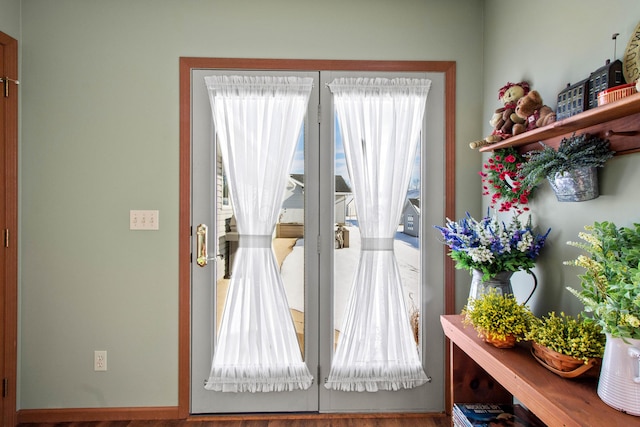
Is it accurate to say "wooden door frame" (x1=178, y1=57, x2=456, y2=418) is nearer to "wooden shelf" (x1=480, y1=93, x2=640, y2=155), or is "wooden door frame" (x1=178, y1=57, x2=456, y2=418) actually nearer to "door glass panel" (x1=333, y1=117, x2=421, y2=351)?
"door glass panel" (x1=333, y1=117, x2=421, y2=351)

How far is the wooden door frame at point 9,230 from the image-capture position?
222 centimetres

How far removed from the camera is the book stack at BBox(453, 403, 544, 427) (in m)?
1.70

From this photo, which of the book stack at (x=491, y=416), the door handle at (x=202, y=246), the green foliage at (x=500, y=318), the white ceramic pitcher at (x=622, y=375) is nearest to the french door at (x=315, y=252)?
the door handle at (x=202, y=246)

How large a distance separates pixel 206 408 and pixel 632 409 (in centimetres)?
210

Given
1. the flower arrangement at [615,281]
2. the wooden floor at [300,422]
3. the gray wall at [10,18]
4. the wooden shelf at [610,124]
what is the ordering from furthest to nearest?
the wooden floor at [300,422] < the gray wall at [10,18] < the wooden shelf at [610,124] < the flower arrangement at [615,281]

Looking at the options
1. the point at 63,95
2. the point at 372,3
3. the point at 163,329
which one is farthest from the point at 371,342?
the point at 63,95

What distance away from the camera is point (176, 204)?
2.35 metres

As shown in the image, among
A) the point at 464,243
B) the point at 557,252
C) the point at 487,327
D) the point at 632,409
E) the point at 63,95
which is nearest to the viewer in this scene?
the point at 632,409

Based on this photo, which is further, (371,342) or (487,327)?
(371,342)

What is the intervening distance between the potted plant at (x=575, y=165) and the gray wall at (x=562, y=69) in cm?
7

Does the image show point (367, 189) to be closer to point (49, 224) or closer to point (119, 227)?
point (119, 227)

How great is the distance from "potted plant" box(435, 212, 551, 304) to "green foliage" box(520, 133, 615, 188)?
1.11 feet

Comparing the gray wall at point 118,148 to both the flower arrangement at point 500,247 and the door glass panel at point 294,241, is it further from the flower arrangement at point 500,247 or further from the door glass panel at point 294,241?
the flower arrangement at point 500,247

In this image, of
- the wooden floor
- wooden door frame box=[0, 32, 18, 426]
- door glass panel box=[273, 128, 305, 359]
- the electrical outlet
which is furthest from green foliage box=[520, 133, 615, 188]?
wooden door frame box=[0, 32, 18, 426]
